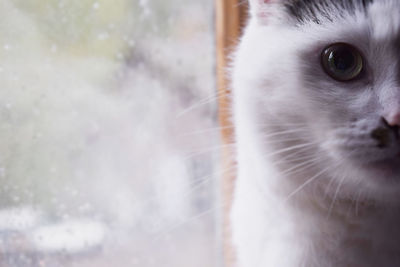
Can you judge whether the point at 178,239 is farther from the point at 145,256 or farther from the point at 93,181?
the point at 93,181

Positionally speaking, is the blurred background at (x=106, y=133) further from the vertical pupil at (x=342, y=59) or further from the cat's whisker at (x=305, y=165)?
the vertical pupil at (x=342, y=59)

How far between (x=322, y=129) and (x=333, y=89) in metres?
0.07

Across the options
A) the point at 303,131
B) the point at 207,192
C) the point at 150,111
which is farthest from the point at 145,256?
the point at 303,131

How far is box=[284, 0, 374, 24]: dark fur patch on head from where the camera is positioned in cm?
83

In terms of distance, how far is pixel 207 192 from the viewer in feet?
4.67

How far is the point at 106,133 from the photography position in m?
1.15

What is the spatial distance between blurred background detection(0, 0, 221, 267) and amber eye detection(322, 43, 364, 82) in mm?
294

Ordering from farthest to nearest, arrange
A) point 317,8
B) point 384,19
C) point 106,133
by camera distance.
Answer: point 106,133
point 317,8
point 384,19

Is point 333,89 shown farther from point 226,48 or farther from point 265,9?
→ point 226,48

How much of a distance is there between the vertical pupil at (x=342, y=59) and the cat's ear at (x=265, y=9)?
0.58ft

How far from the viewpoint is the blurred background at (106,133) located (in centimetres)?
94

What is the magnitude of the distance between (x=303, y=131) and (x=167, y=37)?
59 cm

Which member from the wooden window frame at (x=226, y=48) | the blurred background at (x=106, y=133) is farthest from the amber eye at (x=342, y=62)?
the wooden window frame at (x=226, y=48)

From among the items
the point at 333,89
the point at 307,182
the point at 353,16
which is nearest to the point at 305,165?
the point at 307,182
